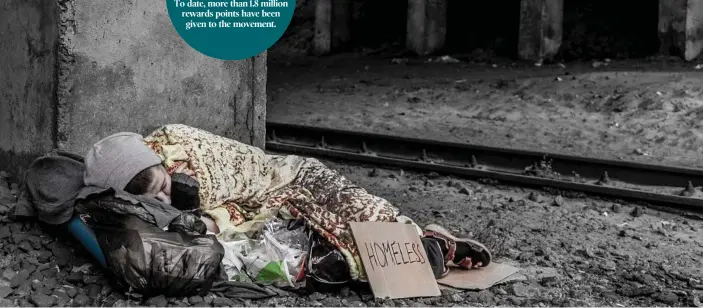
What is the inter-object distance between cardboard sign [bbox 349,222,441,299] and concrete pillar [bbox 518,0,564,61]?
9.70 metres

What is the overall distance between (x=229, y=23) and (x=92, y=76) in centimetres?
105

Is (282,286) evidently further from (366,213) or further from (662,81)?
(662,81)

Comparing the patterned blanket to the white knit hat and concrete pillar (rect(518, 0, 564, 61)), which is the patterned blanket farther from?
concrete pillar (rect(518, 0, 564, 61))

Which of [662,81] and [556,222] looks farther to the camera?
[662,81]

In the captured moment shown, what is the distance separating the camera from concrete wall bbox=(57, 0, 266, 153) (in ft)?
18.2

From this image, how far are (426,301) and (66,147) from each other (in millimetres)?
2271

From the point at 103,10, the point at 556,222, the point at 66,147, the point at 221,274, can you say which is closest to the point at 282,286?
the point at 221,274

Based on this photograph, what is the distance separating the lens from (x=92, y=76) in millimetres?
5621

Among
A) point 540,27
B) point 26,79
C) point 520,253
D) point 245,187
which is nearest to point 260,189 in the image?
point 245,187

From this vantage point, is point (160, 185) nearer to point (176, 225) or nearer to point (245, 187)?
point (176, 225)

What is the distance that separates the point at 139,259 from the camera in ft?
14.9

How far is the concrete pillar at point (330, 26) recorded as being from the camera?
1784cm

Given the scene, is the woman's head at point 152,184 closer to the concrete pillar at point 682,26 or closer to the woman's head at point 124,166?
the woman's head at point 124,166

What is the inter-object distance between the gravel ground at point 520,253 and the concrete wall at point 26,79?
12.6 inches
